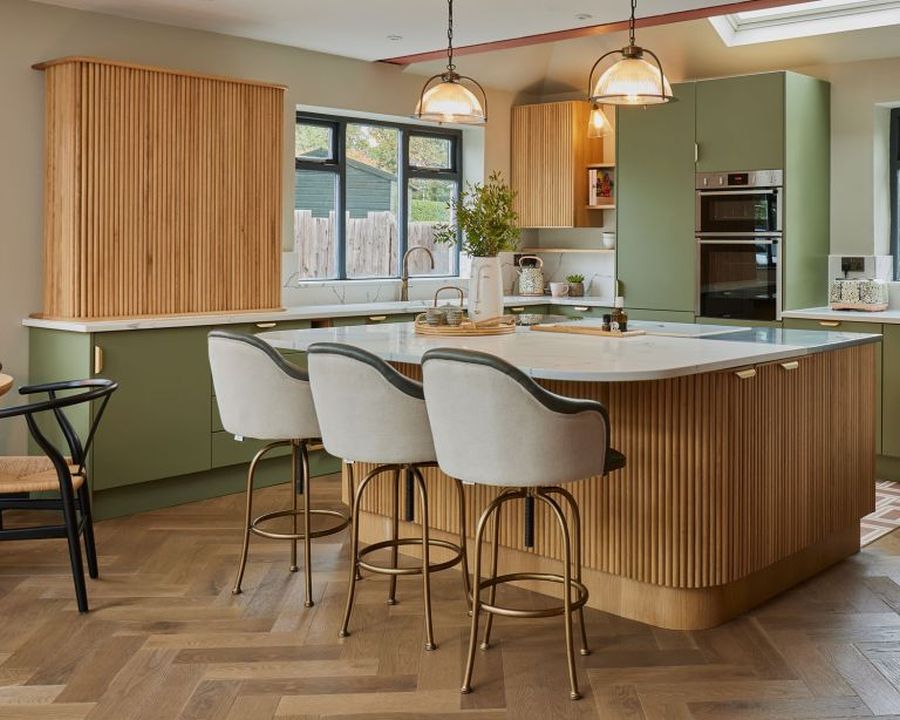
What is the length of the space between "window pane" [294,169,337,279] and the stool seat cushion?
288 centimetres

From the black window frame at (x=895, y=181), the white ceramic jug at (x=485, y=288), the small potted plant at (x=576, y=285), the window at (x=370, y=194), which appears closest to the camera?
the white ceramic jug at (x=485, y=288)

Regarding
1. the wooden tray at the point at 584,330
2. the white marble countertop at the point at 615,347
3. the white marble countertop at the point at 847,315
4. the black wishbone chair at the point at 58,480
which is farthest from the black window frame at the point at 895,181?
the black wishbone chair at the point at 58,480

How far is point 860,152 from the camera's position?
7.04 meters

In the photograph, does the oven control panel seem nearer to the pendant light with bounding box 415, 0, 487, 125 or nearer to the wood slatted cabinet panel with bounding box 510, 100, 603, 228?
the wood slatted cabinet panel with bounding box 510, 100, 603, 228

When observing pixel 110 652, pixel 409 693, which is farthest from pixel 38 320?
pixel 409 693

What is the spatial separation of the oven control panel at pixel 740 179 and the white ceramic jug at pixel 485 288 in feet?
8.66

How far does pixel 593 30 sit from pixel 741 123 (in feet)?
4.08

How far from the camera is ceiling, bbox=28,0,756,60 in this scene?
18.6 ft

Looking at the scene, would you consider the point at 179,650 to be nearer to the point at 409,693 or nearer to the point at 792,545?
the point at 409,693

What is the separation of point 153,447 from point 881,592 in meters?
3.47

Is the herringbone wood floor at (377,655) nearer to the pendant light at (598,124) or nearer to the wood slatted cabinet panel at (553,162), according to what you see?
the wood slatted cabinet panel at (553,162)

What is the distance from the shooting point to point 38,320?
564cm

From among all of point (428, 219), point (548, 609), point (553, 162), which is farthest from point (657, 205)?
point (548, 609)

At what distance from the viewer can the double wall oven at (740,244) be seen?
687cm
